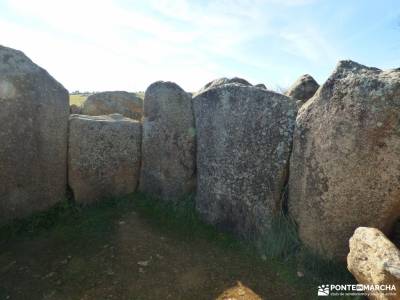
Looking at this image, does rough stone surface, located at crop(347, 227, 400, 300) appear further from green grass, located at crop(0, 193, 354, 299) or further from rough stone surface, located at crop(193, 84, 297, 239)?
rough stone surface, located at crop(193, 84, 297, 239)

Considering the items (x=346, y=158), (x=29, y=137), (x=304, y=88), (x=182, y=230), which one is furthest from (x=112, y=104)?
(x=346, y=158)

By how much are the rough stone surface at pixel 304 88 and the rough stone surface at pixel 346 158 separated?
4.32 feet

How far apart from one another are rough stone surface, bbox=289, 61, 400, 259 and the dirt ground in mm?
835

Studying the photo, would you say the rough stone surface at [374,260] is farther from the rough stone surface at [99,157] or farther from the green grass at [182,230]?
the rough stone surface at [99,157]

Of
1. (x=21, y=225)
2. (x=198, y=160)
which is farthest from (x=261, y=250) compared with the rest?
(x=21, y=225)

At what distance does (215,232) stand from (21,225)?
2944 mm

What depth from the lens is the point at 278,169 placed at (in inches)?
210

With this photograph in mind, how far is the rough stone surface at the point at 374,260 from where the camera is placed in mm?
3389

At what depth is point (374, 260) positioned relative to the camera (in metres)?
3.63

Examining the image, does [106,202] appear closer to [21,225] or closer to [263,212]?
[21,225]

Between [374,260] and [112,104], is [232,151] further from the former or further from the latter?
[112,104]

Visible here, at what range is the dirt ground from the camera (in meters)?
4.69

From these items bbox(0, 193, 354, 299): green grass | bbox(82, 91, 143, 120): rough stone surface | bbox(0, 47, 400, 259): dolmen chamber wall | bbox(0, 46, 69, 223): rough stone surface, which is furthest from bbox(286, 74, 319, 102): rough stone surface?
bbox(82, 91, 143, 120): rough stone surface

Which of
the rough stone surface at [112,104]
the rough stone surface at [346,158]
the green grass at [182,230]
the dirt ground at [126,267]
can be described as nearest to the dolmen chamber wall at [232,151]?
the rough stone surface at [346,158]
